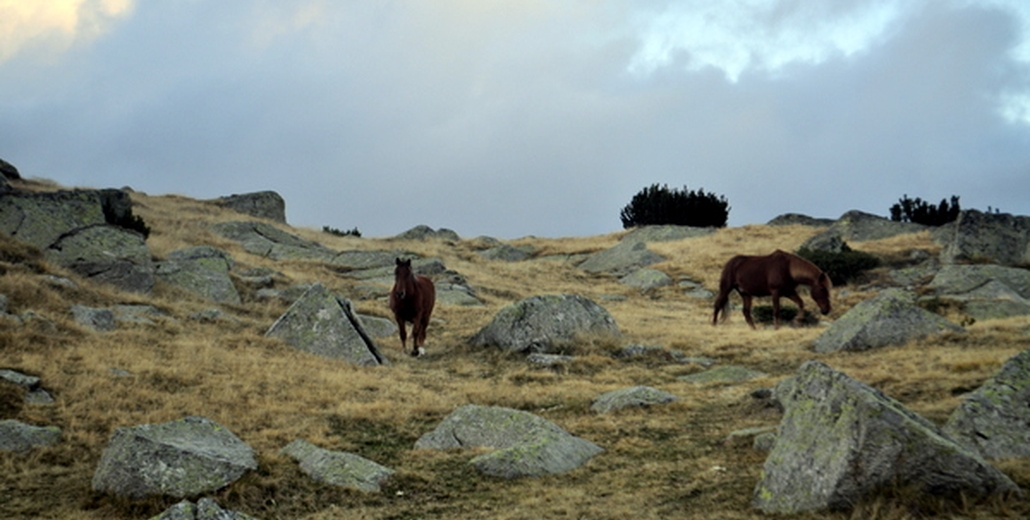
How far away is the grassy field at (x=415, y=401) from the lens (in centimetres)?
938

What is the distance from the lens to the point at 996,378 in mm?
10031

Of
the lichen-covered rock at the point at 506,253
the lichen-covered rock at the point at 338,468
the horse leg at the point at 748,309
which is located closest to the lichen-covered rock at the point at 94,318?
the lichen-covered rock at the point at 338,468

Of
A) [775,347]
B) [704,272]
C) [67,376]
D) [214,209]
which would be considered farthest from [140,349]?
[214,209]

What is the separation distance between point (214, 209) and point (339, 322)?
36.4m

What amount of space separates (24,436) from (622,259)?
40.6 metres

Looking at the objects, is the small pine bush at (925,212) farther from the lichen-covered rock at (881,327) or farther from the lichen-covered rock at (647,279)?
the lichen-covered rock at (881,327)

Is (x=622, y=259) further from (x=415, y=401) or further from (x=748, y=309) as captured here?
(x=415, y=401)

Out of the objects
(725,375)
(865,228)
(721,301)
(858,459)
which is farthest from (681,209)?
(858,459)

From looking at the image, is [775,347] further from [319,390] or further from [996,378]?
[319,390]

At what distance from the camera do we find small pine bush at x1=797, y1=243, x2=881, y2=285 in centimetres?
3834

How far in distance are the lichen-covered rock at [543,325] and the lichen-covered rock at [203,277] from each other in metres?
9.38

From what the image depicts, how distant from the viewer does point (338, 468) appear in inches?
415

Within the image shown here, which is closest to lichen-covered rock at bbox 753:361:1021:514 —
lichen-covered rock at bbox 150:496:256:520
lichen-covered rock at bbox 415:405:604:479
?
lichen-covered rock at bbox 415:405:604:479

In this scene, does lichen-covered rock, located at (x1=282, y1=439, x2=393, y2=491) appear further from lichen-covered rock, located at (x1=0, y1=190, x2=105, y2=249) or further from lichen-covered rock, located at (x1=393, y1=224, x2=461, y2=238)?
lichen-covered rock, located at (x1=393, y1=224, x2=461, y2=238)
